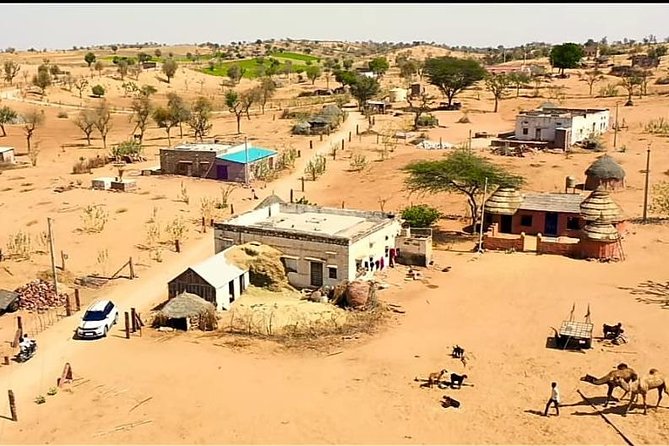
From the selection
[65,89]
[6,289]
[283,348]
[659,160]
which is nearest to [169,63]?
[65,89]

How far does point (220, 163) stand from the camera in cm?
4900

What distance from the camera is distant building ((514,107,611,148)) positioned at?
57.8 m

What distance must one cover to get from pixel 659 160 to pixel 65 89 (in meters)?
72.9

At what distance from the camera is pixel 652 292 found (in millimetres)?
27656

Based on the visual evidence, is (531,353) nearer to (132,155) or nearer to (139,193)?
(139,193)

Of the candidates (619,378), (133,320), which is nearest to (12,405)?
(133,320)

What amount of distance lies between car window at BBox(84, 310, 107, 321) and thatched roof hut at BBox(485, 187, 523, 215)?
19159mm

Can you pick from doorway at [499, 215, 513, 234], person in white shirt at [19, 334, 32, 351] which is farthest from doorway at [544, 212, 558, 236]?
person in white shirt at [19, 334, 32, 351]

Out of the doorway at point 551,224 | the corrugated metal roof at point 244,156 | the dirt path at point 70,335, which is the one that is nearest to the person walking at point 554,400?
the dirt path at point 70,335

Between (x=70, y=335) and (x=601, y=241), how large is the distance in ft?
70.4

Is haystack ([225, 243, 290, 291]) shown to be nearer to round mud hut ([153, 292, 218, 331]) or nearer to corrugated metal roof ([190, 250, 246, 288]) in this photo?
corrugated metal roof ([190, 250, 246, 288])

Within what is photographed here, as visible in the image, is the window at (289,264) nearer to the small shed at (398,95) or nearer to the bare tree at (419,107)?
the bare tree at (419,107)

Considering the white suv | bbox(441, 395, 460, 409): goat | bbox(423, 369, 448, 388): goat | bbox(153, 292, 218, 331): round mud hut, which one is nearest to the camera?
bbox(441, 395, 460, 409): goat

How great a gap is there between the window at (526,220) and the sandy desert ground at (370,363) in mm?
3047
